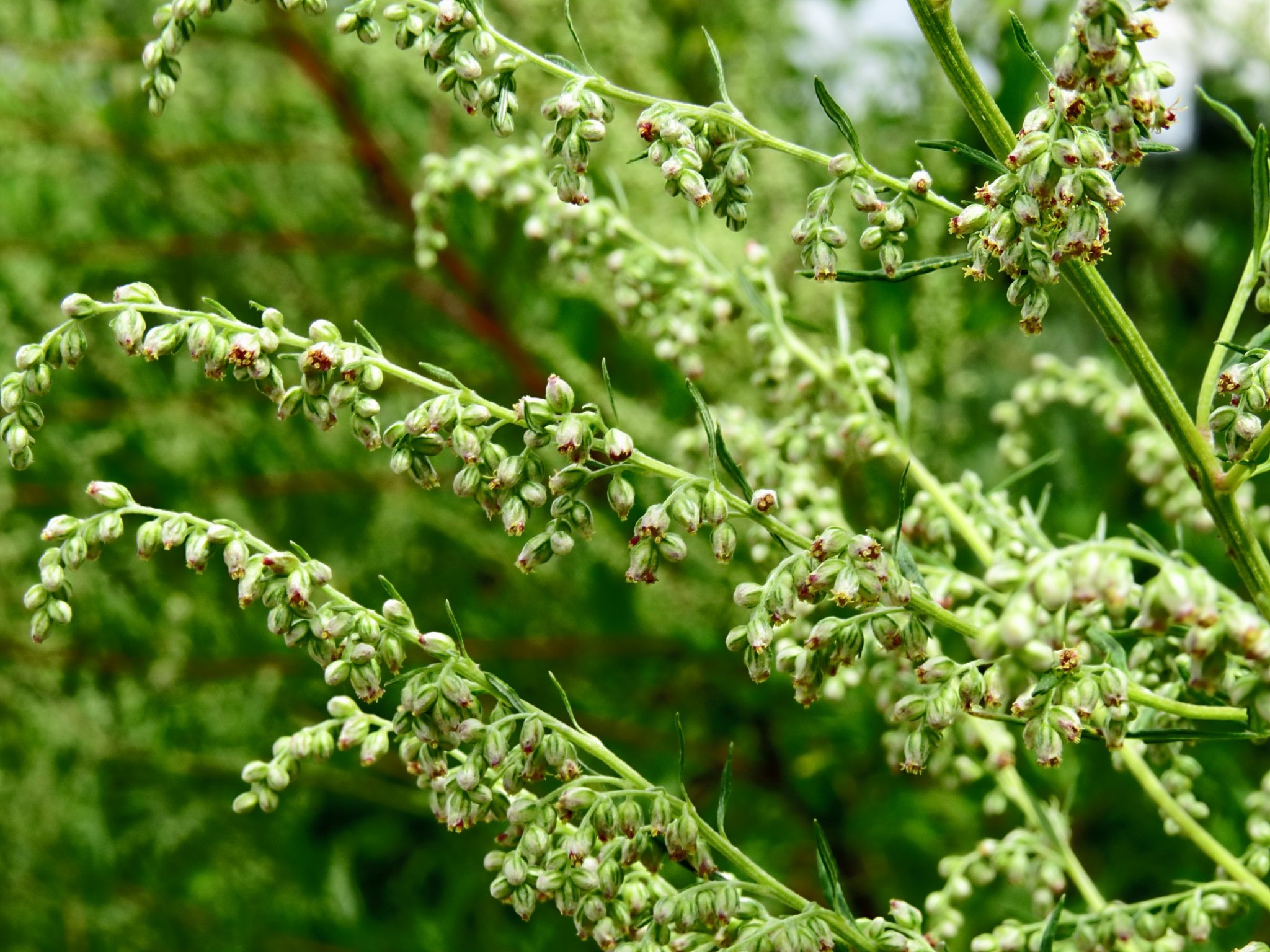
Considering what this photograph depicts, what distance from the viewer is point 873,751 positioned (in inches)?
51.1

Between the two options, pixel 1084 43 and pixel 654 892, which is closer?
pixel 1084 43

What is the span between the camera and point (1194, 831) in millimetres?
621

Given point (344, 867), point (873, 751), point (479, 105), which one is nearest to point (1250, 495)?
point (479, 105)

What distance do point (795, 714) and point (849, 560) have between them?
0.93 m

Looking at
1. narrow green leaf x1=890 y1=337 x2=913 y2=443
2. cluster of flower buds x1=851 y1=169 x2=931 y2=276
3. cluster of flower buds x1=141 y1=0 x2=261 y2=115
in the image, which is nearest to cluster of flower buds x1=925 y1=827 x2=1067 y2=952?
narrow green leaf x1=890 y1=337 x2=913 y2=443

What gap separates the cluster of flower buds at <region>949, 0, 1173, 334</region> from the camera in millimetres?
389

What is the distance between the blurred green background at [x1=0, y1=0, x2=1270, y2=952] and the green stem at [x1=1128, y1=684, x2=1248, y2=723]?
2.43ft

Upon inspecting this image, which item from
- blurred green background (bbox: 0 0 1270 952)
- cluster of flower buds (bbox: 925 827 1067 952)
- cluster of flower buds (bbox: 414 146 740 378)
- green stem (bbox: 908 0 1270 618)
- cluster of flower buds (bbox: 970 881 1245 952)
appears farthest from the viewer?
blurred green background (bbox: 0 0 1270 952)

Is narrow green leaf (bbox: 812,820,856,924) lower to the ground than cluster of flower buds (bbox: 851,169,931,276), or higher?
lower

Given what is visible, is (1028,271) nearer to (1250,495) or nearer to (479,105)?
(479,105)

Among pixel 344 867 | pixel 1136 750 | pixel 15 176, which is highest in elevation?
pixel 15 176

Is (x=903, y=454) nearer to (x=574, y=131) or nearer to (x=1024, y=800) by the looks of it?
(x=1024, y=800)

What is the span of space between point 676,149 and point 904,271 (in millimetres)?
105

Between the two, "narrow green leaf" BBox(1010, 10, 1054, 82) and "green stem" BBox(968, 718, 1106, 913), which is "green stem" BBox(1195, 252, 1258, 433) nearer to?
"narrow green leaf" BBox(1010, 10, 1054, 82)
